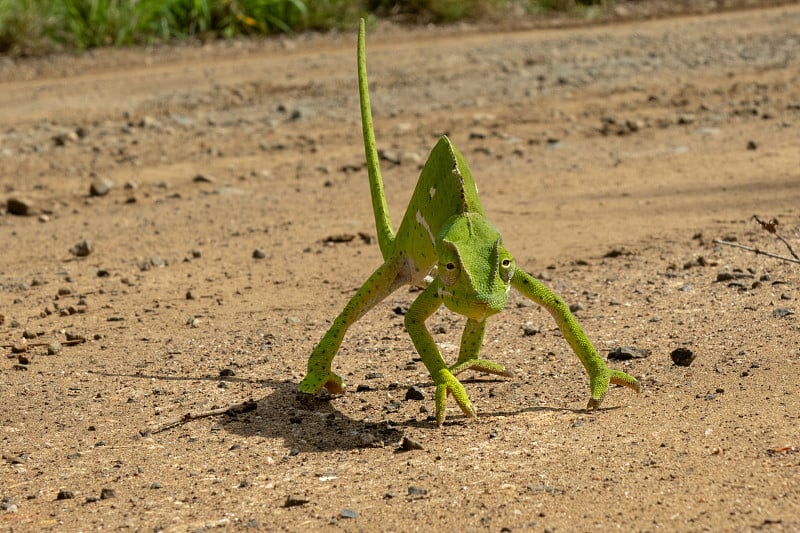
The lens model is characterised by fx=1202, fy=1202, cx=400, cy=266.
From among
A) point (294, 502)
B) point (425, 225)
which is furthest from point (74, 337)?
point (294, 502)

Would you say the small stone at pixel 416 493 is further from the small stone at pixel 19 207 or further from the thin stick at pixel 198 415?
the small stone at pixel 19 207

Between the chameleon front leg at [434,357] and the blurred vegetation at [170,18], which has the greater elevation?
the blurred vegetation at [170,18]

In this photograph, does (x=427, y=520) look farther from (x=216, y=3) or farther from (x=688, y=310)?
(x=216, y=3)

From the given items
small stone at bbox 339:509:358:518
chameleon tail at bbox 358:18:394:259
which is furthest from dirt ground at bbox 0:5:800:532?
chameleon tail at bbox 358:18:394:259

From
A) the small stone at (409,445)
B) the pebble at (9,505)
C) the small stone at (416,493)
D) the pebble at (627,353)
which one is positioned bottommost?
the pebble at (9,505)

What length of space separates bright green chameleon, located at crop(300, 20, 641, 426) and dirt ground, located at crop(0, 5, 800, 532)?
0.61 feet

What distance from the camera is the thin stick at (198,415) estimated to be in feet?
15.8

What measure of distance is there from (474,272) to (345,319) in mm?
1193

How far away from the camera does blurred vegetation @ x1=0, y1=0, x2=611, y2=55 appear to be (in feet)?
48.1

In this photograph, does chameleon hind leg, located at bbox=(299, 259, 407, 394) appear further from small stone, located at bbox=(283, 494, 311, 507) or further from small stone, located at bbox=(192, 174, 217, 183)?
small stone, located at bbox=(192, 174, 217, 183)

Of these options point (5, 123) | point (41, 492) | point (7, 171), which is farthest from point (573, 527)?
point (5, 123)

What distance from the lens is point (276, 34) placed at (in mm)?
15164

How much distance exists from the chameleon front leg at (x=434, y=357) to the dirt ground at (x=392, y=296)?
19cm

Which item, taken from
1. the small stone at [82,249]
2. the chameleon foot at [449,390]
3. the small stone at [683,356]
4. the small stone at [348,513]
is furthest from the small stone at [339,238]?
the small stone at [348,513]
